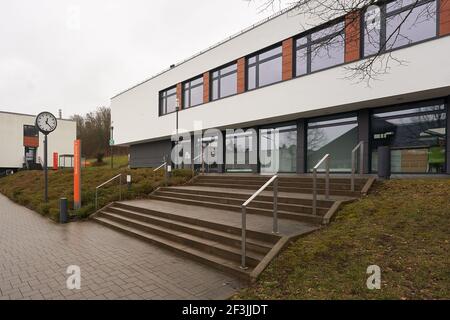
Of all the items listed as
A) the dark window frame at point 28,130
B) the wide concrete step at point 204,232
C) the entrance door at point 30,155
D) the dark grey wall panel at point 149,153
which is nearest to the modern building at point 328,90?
the dark grey wall panel at point 149,153

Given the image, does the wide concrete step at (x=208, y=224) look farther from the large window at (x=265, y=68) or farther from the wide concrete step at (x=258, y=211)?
the large window at (x=265, y=68)

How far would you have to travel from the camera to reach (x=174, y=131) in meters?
19.3

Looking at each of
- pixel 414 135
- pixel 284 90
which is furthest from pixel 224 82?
pixel 414 135

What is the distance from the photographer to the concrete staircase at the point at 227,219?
4.96 m

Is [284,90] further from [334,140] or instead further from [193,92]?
[193,92]

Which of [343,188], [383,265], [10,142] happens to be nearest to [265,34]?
[343,188]

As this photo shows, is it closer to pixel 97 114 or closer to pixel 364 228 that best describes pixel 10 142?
pixel 97 114

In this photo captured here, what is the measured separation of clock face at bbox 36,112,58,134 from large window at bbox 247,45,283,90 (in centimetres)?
913

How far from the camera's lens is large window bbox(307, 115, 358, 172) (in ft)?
38.5

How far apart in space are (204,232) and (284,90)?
8759 millimetres

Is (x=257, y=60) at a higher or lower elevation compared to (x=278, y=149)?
higher

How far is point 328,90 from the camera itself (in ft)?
36.9

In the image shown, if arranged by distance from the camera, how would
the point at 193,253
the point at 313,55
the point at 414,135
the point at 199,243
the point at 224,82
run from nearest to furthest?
the point at 193,253 → the point at 199,243 → the point at 414,135 → the point at 313,55 → the point at 224,82
